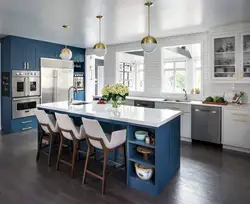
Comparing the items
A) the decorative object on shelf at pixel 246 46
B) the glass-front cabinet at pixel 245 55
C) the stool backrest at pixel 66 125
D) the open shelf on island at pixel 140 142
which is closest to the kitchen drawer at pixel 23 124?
the stool backrest at pixel 66 125

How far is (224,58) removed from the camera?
4527 mm

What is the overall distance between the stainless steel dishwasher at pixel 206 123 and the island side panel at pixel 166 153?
1.55m

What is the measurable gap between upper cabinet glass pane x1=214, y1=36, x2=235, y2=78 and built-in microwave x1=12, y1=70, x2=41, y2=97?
4682mm

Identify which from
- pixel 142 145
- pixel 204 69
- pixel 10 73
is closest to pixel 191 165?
pixel 142 145

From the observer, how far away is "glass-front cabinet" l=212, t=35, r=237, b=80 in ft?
14.4

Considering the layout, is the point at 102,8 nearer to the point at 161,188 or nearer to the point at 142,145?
the point at 142,145

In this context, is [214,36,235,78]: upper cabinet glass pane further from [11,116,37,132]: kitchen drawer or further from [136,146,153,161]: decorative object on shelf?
[11,116,37,132]: kitchen drawer

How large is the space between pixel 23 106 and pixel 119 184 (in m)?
4.00

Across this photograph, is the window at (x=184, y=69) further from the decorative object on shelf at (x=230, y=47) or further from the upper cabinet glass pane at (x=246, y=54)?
the upper cabinet glass pane at (x=246, y=54)

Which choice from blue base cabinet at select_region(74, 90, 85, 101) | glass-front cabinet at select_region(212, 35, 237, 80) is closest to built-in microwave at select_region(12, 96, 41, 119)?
blue base cabinet at select_region(74, 90, 85, 101)

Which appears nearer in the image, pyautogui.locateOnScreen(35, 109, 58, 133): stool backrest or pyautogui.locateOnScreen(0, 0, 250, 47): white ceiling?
pyautogui.locateOnScreen(0, 0, 250, 47): white ceiling

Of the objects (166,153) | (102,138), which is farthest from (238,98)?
(102,138)

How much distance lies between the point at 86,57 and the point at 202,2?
5.17 metres

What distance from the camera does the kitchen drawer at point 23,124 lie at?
562cm
